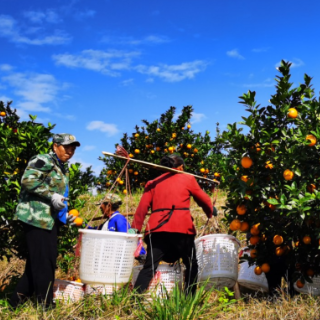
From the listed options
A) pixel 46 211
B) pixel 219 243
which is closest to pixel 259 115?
pixel 219 243

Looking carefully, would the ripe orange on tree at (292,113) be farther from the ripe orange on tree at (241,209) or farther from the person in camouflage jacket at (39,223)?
the person in camouflage jacket at (39,223)

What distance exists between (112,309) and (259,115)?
7.94ft

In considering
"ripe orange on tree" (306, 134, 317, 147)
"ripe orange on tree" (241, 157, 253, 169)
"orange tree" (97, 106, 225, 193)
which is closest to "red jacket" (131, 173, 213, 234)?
"ripe orange on tree" (241, 157, 253, 169)

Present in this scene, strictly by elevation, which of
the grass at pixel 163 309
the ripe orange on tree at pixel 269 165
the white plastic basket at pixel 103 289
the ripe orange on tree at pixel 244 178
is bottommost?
the grass at pixel 163 309

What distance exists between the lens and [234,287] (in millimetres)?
5242

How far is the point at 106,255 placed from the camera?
4246 millimetres

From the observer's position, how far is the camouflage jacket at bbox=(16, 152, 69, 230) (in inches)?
166

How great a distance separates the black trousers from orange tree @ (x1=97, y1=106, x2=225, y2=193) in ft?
19.0

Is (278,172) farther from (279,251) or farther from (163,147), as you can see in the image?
(163,147)

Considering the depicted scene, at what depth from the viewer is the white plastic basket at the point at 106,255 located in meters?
4.25

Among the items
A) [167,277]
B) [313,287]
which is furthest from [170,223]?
[313,287]

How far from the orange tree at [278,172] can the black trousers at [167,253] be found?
567 mm

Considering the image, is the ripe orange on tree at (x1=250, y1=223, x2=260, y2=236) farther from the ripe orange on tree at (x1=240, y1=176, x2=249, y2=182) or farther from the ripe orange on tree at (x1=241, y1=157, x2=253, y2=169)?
the ripe orange on tree at (x1=241, y1=157, x2=253, y2=169)

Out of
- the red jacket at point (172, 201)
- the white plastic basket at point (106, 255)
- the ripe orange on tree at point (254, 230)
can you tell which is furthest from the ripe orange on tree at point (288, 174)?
the white plastic basket at point (106, 255)
